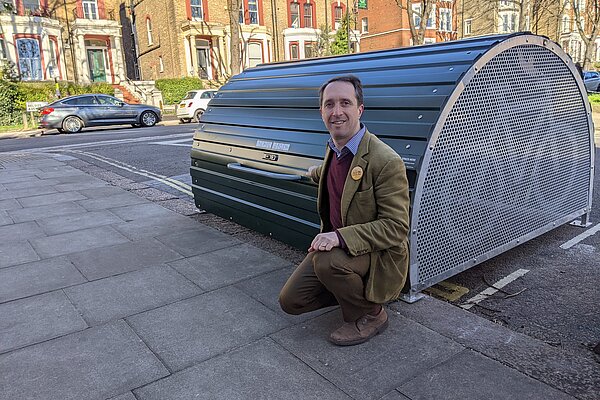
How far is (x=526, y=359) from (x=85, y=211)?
5.62 m

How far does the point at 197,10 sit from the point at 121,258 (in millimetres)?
32872

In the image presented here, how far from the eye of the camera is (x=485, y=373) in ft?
8.45

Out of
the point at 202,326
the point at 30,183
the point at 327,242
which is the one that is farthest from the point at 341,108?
the point at 30,183

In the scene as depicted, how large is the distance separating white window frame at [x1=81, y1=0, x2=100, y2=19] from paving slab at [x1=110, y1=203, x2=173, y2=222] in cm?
3127

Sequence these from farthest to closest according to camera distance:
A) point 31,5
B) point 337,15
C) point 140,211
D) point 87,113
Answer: point 337,15 → point 31,5 → point 87,113 → point 140,211

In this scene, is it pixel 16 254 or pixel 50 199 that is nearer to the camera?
pixel 16 254

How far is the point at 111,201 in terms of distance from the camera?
7004mm

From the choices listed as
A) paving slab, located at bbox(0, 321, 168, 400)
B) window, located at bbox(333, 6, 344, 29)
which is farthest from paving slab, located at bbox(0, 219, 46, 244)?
window, located at bbox(333, 6, 344, 29)

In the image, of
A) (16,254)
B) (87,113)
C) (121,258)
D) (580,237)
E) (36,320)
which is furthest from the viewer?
(87,113)

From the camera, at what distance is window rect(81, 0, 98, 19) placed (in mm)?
32531

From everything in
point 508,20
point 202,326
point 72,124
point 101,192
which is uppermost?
point 508,20

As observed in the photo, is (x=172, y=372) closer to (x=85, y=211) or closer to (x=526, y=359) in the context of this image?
(x=526, y=359)

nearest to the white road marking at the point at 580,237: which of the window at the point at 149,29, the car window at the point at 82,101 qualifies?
the car window at the point at 82,101

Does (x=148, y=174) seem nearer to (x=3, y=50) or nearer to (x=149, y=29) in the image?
(x=3, y=50)
